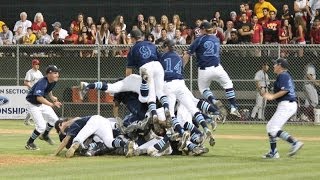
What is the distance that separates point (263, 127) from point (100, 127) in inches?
461

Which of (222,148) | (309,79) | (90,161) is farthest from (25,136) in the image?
(309,79)

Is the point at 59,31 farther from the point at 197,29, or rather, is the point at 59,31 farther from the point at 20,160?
the point at 20,160

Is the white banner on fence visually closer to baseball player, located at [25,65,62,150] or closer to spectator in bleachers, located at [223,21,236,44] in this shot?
spectator in bleachers, located at [223,21,236,44]

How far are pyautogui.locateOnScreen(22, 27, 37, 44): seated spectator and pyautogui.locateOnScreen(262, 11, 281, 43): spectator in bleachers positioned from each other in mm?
8107

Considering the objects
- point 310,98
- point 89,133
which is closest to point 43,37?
point 310,98

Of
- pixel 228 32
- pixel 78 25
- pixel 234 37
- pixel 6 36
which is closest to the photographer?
pixel 234 37

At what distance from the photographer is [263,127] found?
89.2ft

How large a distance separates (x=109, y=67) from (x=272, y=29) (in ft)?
18.6

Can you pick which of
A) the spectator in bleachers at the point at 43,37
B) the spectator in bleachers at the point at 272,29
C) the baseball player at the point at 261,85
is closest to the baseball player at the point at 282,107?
the baseball player at the point at 261,85

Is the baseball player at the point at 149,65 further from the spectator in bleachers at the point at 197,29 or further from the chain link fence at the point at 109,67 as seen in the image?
the spectator in bleachers at the point at 197,29

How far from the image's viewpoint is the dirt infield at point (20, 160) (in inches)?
596

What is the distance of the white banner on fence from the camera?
98.0ft

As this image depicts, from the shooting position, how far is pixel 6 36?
103ft

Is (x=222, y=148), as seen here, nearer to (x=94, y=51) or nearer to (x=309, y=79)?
(x=309, y=79)
